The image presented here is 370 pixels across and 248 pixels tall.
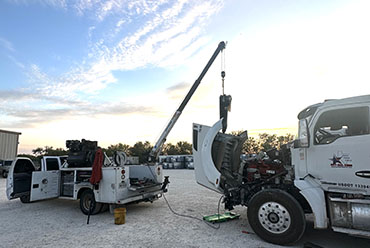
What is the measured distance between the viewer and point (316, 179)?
447 centimetres

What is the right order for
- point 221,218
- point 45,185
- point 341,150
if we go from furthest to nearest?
point 45,185, point 221,218, point 341,150

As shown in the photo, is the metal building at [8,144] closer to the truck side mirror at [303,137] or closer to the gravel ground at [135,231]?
the gravel ground at [135,231]

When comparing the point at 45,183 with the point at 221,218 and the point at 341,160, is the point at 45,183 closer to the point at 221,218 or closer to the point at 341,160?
the point at 221,218

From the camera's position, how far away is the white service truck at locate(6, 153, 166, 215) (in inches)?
258

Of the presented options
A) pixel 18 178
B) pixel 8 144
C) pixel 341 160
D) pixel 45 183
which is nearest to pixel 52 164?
pixel 45 183

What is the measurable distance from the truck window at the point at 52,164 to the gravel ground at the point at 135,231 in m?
1.43

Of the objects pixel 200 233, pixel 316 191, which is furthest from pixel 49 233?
pixel 316 191

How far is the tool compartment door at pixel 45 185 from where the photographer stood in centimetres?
740

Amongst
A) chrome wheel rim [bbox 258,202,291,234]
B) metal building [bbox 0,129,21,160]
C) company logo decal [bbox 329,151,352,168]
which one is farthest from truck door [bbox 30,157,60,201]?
metal building [bbox 0,129,21,160]

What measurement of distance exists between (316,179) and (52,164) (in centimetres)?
828

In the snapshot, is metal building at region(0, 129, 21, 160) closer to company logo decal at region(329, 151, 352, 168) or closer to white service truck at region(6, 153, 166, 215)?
white service truck at region(6, 153, 166, 215)

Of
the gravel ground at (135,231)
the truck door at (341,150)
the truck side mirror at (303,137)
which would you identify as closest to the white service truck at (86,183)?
the gravel ground at (135,231)

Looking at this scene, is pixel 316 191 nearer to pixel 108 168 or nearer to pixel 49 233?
pixel 108 168

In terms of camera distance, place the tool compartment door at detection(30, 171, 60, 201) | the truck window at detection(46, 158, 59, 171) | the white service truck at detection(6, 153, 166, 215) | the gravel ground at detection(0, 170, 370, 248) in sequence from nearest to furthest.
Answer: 1. the gravel ground at detection(0, 170, 370, 248)
2. the white service truck at detection(6, 153, 166, 215)
3. the tool compartment door at detection(30, 171, 60, 201)
4. the truck window at detection(46, 158, 59, 171)
